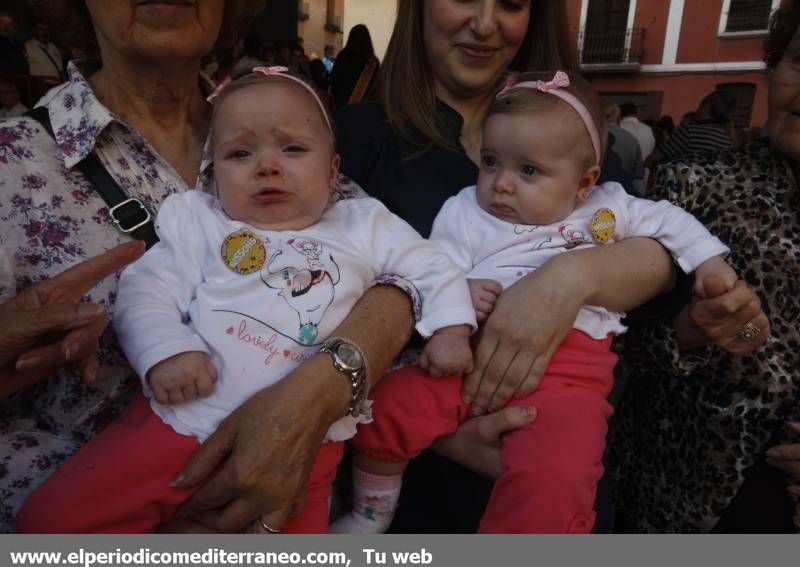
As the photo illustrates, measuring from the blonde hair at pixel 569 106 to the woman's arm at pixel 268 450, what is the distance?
1069mm

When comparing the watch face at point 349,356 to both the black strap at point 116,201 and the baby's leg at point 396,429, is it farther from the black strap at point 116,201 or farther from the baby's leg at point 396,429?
the black strap at point 116,201

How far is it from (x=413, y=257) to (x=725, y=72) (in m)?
22.4

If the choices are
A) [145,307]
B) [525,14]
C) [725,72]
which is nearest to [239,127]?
[145,307]

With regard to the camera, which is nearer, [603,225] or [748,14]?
[603,225]

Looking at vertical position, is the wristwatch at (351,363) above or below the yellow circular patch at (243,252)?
below

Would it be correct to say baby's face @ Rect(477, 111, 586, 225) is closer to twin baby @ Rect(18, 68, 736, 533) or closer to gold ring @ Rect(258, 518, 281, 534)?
twin baby @ Rect(18, 68, 736, 533)

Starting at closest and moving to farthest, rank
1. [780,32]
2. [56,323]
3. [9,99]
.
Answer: [56,323] < [780,32] < [9,99]

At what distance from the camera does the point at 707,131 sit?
6617mm

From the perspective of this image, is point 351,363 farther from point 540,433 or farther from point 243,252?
point 540,433

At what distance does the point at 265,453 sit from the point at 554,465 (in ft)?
2.49

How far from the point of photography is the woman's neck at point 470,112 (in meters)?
2.29

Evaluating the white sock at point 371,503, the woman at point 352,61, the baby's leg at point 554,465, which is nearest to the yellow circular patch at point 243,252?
the white sock at point 371,503

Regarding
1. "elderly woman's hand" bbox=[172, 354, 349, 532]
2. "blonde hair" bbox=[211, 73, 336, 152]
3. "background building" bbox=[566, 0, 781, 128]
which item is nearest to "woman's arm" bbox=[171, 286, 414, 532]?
"elderly woman's hand" bbox=[172, 354, 349, 532]

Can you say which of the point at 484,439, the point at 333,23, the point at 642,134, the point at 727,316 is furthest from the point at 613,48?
the point at 484,439
